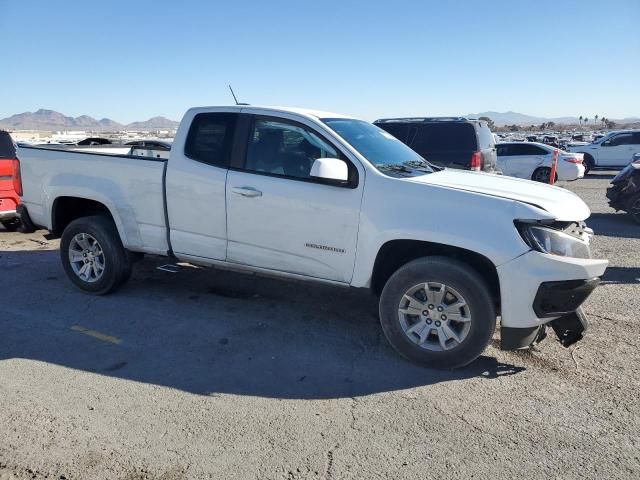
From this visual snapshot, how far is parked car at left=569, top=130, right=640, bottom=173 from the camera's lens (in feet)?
69.8

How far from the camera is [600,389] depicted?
3.65 meters

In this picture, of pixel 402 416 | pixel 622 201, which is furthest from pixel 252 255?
pixel 622 201

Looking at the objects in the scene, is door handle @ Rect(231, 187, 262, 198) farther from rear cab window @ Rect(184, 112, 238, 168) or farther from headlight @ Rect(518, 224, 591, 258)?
headlight @ Rect(518, 224, 591, 258)

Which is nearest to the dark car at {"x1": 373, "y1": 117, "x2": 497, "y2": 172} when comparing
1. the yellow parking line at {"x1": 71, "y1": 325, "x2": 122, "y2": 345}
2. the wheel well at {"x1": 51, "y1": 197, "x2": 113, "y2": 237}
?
the wheel well at {"x1": 51, "y1": 197, "x2": 113, "y2": 237}

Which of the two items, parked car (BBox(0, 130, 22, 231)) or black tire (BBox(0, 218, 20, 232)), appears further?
black tire (BBox(0, 218, 20, 232))

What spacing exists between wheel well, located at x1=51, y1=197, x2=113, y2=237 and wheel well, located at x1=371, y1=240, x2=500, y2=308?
3.14 m

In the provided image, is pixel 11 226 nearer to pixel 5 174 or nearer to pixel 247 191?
pixel 5 174

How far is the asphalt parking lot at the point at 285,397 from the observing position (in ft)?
9.34

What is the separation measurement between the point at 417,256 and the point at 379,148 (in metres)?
1.11

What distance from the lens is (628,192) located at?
10531mm

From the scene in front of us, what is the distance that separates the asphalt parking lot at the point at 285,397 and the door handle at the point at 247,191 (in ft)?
4.05

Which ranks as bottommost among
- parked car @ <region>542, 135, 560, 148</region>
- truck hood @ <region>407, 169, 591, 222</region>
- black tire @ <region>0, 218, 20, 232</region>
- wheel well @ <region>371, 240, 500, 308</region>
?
black tire @ <region>0, 218, 20, 232</region>

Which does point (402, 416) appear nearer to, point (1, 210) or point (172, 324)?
point (172, 324)

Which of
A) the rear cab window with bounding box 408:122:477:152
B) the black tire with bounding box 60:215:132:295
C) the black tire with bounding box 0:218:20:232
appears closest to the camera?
the black tire with bounding box 60:215:132:295
